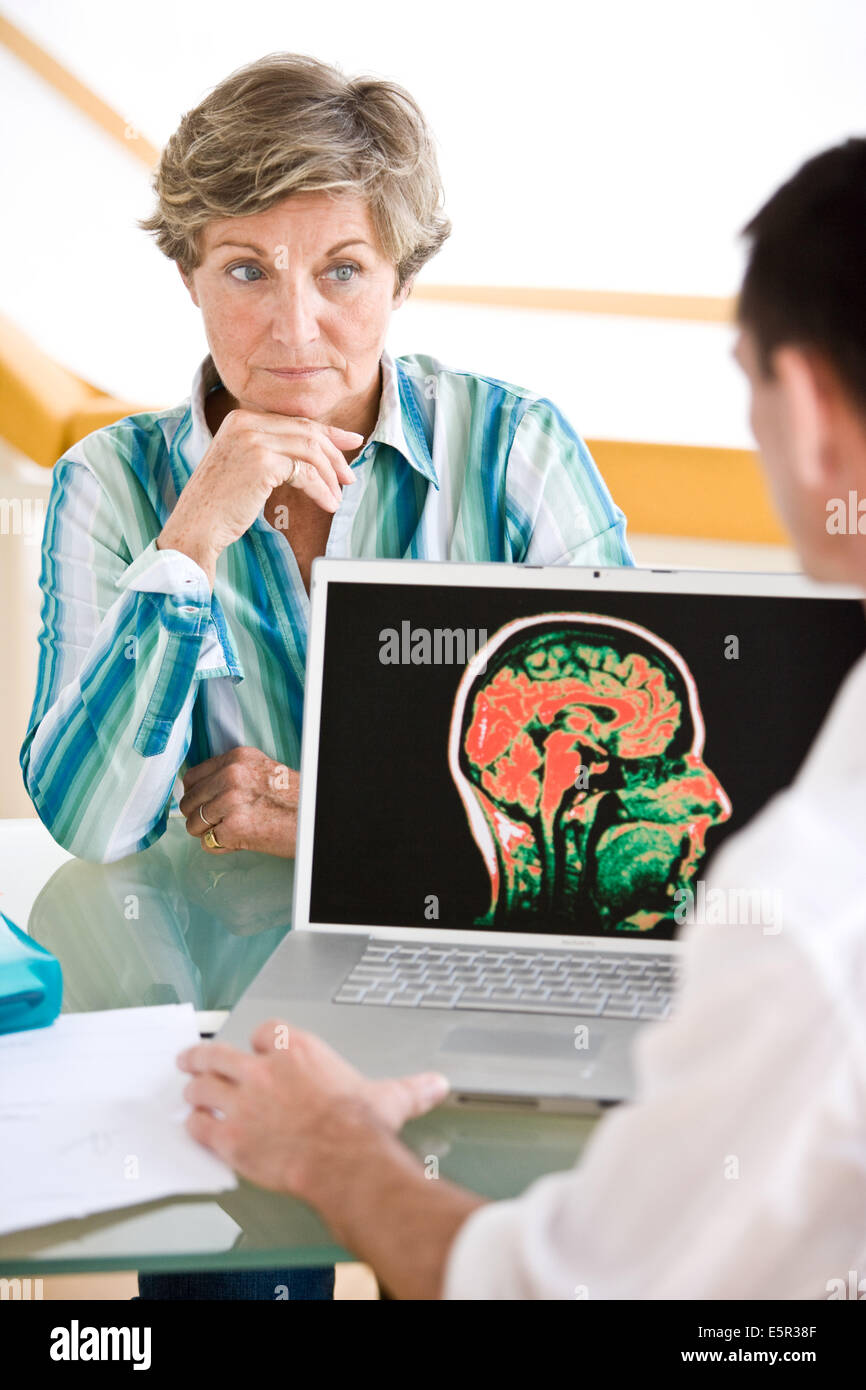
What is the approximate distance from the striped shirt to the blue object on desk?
0.37 m

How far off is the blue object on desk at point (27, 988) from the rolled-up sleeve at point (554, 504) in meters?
0.72

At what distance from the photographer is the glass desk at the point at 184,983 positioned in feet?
2.24

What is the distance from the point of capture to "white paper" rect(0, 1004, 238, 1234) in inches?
27.5

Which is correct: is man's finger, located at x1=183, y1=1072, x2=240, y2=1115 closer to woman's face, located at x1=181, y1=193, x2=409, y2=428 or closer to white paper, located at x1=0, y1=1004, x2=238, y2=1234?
white paper, located at x1=0, y1=1004, x2=238, y2=1234

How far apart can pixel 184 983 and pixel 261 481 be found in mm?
530

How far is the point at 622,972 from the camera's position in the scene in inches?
36.3

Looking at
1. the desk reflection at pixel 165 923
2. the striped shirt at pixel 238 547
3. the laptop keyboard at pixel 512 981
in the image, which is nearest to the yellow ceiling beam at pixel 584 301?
the striped shirt at pixel 238 547

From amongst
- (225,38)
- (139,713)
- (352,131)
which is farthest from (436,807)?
(225,38)

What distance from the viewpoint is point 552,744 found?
1010mm

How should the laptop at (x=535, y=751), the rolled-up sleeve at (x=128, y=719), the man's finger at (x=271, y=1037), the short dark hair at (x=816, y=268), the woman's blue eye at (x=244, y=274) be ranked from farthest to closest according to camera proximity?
1. the woman's blue eye at (x=244, y=274)
2. the rolled-up sleeve at (x=128, y=719)
3. the laptop at (x=535, y=751)
4. the man's finger at (x=271, y=1037)
5. the short dark hair at (x=816, y=268)

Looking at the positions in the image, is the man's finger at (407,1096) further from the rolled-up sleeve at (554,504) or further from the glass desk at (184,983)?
the rolled-up sleeve at (554,504)

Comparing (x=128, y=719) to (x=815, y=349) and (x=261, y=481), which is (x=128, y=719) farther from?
(x=815, y=349)

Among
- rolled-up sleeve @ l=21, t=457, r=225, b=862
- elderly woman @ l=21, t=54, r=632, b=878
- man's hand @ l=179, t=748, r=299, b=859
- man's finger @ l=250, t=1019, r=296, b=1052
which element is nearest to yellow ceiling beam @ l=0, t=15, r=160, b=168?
elderly woman @ l=21, t=54, r=632, b=878
